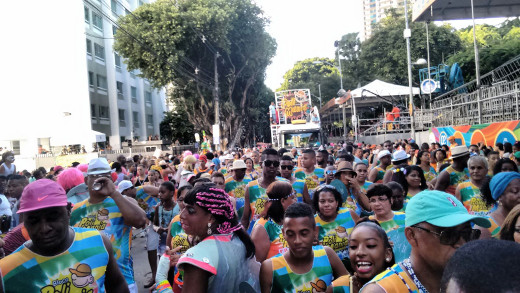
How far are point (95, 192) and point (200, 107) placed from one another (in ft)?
105

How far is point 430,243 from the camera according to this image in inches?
81.8

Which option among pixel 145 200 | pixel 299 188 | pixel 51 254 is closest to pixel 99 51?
pixel 145 200

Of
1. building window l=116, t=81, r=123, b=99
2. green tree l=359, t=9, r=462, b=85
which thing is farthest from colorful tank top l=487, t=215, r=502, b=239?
green tree l=359, t=9, r=462, b=85

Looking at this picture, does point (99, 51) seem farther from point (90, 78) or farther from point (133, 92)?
point (133, 92)

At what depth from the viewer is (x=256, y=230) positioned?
420 cm

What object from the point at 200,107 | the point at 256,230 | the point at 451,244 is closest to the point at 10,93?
the point at 200,107

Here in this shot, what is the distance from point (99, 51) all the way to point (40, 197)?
37.5m

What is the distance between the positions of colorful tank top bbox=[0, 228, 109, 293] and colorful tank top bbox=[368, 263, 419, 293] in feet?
5.64

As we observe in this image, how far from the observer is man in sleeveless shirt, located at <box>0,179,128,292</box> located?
2.59 meters

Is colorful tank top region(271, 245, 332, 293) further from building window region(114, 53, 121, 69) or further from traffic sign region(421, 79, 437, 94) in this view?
building window region(114, 53, 121, 69)

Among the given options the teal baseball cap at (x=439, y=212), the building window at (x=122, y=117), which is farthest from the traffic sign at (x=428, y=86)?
the building window at (x=122, y=117)

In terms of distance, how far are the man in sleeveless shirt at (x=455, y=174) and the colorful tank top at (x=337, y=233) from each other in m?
2.59

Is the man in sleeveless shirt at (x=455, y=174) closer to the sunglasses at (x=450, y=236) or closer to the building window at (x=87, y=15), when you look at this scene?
the sunglasses at (x=450, y=236)

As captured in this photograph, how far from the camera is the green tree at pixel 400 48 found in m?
41.9
